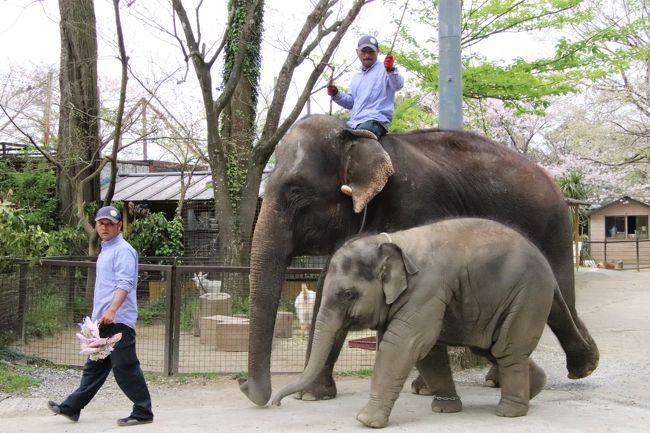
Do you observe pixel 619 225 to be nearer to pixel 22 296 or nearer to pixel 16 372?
pixel 22 296

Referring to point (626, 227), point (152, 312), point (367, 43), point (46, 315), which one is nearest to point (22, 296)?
point (46, 315)

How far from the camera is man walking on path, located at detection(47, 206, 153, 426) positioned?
5621 millimetres

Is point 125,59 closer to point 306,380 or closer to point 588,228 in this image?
point 306,380

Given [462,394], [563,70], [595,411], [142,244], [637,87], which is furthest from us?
[637,87]

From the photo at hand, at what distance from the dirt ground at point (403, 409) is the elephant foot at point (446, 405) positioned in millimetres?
80

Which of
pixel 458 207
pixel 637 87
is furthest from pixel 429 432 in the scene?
pixel 637 87

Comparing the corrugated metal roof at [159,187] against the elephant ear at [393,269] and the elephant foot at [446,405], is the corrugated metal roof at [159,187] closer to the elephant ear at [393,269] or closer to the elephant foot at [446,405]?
the elephant foot at [446,405]

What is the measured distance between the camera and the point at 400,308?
5.06 m

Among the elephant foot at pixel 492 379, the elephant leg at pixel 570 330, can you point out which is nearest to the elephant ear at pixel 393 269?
the elephant leg at pixel 570 330

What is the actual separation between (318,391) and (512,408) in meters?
1.80

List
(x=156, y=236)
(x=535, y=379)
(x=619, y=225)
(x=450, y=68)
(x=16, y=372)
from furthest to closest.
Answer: (x=619, y=225) < (x=156, y=236) < (x=16, y=372) < (x=450, y=68) < (x=535, y=379)

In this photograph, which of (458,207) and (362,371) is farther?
(362,371)

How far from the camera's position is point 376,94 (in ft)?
21.1

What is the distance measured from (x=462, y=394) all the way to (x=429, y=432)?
186 cm
